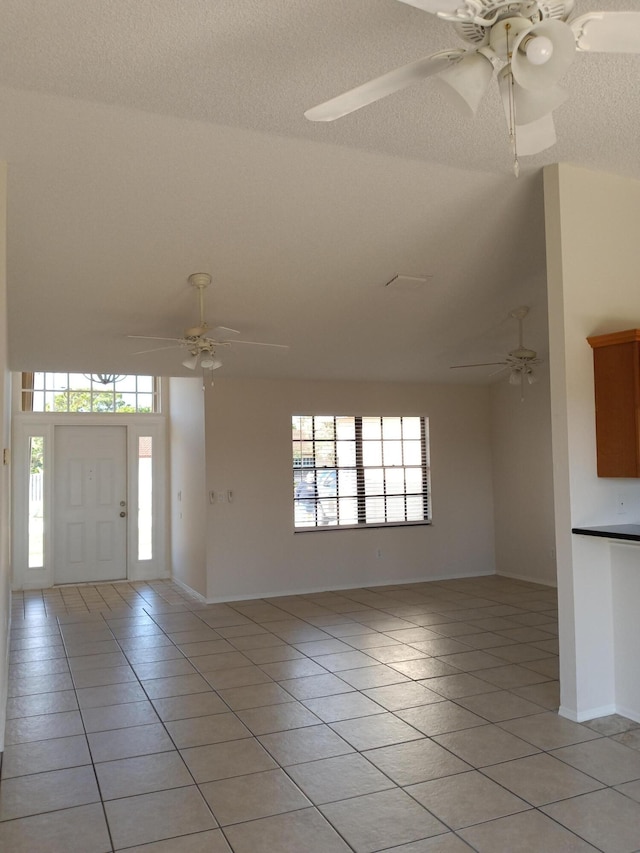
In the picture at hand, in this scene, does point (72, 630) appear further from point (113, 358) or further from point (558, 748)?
point (558, 748)

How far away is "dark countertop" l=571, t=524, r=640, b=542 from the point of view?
3.29 m

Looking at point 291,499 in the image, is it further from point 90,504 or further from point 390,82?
point 390,82

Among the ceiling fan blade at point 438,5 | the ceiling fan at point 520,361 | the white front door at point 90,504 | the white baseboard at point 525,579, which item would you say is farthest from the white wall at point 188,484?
the ceiling fan blade at point 438,5

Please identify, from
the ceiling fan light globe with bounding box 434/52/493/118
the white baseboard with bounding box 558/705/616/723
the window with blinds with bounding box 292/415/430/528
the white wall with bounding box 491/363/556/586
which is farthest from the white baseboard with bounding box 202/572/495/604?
the ceiling fan light globe with bounding box 434/52/493/118

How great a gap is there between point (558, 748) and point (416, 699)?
0.92 metres

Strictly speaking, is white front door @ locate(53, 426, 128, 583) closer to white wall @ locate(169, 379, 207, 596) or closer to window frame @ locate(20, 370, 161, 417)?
window frame @ locate(20, 370, 161, 417)

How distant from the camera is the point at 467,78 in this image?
2070mm

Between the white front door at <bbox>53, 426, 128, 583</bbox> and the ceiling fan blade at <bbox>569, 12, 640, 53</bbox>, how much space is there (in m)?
7.62

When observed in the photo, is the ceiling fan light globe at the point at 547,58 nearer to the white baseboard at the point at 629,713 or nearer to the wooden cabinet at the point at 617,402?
the wooden cabinet at the point at 617,402

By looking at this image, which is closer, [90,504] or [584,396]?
[584,396]

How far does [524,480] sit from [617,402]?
449 cm

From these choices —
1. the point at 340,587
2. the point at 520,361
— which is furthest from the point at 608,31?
the point at 340,587

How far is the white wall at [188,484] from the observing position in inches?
290

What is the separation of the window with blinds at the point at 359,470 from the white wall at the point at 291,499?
0.43 feet
